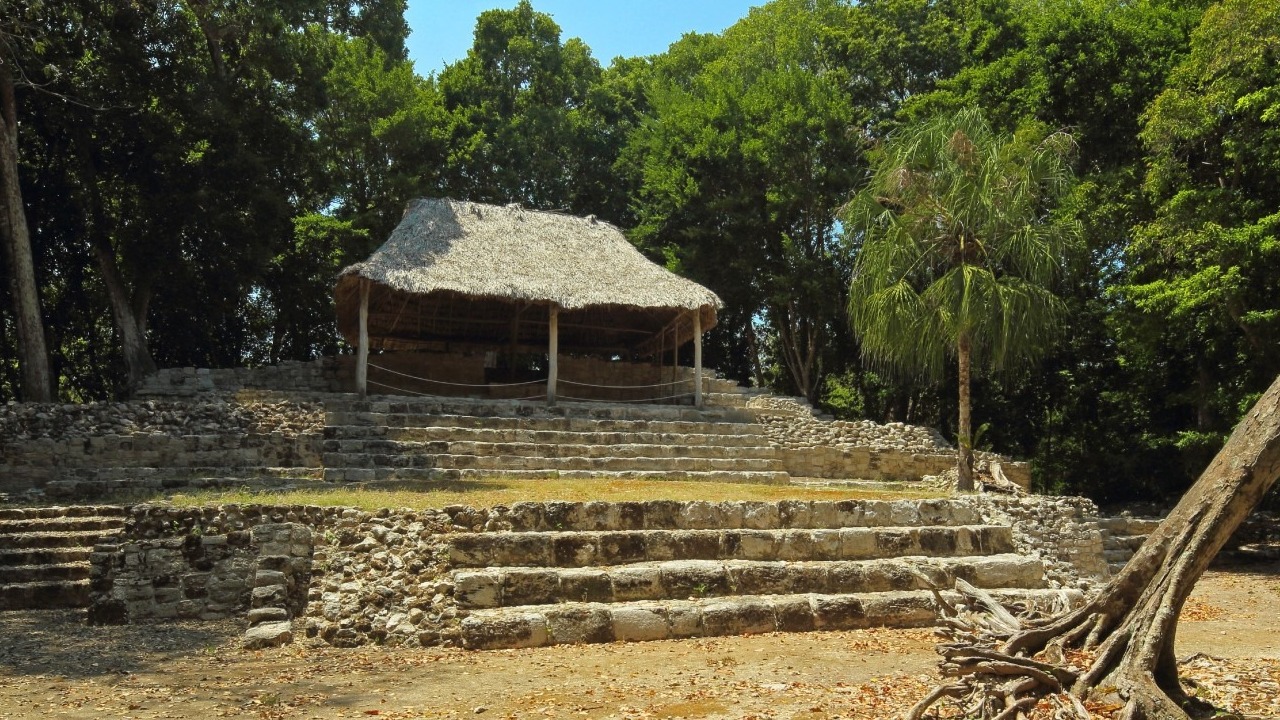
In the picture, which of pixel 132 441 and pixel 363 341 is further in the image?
pixel 363 341

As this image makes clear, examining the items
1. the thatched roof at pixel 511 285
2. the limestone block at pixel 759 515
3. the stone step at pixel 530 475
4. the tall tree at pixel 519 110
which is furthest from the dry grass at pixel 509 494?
the tall tree at pixel 519 110

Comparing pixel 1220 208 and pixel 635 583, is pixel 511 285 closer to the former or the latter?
pixel 635 583

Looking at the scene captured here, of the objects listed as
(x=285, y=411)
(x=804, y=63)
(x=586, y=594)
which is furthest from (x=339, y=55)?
(x=586, y=594)

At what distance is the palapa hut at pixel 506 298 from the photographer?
15492 millimetres

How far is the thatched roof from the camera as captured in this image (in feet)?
50.8

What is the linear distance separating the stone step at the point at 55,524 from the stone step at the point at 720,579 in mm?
4672

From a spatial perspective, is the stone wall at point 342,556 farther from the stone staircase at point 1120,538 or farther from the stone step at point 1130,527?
the stone step at point 1130,527

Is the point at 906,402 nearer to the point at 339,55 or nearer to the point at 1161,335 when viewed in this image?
the point at 1161,335

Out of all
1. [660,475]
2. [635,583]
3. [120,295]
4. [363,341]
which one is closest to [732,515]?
[635,583]

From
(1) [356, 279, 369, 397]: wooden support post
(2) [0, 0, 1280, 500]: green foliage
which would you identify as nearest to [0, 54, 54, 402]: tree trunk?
(2) [0, 0, 1280, 500]: green foliage

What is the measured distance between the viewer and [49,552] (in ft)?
27.7

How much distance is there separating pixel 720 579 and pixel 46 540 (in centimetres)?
660

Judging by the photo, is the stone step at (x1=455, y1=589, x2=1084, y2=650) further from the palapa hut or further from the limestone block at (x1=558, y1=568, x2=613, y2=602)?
the palapa hut

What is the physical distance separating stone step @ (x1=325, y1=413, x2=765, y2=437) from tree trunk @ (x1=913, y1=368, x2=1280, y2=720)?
10113mm
